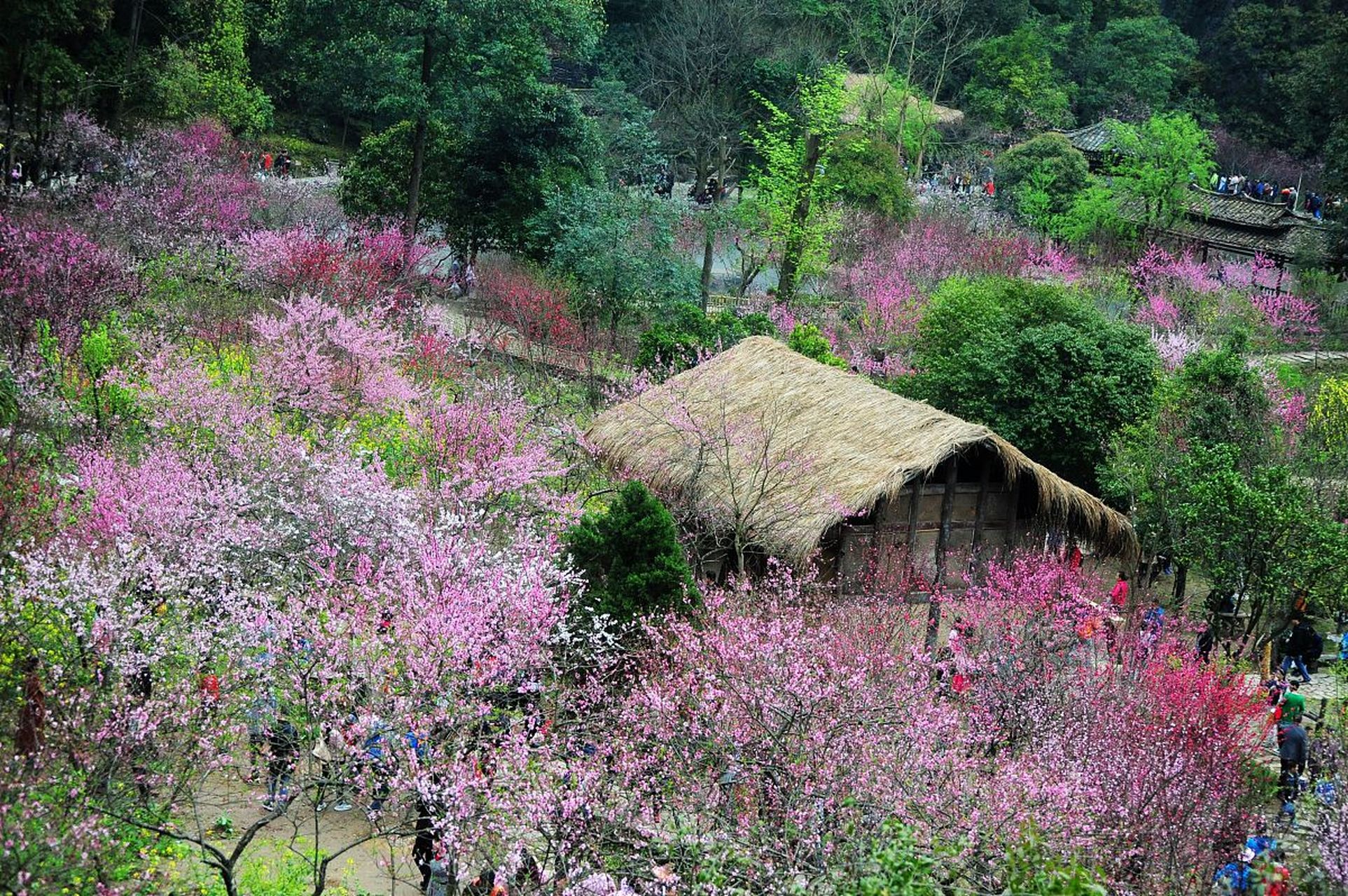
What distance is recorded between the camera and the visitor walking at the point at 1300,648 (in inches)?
682

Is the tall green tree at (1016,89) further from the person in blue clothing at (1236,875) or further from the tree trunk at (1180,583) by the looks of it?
the person in blue clothing at (1236,875)

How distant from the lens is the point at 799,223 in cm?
3466

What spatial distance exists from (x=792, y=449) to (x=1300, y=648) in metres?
6.82

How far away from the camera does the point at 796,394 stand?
2002 centimetres

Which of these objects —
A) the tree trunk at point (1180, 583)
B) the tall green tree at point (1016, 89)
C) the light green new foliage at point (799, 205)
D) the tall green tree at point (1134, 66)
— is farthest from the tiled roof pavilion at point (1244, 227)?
the tree trunk at point (1180, 583)

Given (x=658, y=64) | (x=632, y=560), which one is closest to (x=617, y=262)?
(x=632, y=560)

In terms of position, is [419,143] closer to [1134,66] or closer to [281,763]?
[281,763]

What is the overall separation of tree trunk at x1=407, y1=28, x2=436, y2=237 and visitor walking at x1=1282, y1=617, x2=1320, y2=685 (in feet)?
74.4

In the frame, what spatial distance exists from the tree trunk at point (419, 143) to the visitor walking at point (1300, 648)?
893 inches

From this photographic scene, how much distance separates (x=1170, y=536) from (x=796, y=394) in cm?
543

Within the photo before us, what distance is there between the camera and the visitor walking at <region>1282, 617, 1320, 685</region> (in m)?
17.3

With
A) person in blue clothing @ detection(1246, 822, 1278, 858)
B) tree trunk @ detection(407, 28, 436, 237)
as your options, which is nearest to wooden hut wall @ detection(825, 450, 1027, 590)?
person in blue clothing @ detection(1246, 822, 1278, 858)

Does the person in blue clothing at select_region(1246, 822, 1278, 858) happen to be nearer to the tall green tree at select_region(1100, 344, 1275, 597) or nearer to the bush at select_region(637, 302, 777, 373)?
the tall green tree at select_region(1100, 344, 1275, 597)

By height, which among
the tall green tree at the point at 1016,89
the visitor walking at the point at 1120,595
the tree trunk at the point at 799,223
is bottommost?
the visitor walking at the point at 1120,595
